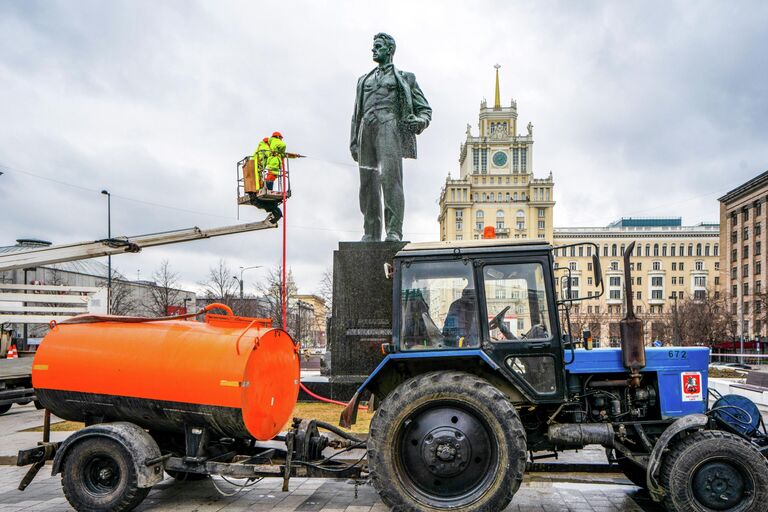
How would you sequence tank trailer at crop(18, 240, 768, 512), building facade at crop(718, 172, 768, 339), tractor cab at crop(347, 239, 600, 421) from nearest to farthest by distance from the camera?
1. tank trailer at crop(18, 240, 768, 512)
2. tractor cab at crop(347, 239, 600, 421)
3. building facade at crop(718, 172, 768, 339)

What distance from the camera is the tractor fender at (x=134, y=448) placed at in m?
5.62

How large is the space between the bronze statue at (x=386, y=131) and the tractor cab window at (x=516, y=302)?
497 centimetres

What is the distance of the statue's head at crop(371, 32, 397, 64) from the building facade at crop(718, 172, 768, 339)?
60196mm

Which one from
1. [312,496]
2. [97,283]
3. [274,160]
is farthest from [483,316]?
[97,283]

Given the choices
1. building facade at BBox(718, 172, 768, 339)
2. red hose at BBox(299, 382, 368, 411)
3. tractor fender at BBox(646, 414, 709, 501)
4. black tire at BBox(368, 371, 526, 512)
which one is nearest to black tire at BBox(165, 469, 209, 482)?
red hose at BBox(299, 382, 368, 411)

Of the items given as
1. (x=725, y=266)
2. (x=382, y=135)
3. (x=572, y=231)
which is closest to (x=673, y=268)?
(x=572, y=231)

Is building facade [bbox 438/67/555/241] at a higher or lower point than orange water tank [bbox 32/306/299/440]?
higher

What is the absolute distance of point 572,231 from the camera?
4114 inches

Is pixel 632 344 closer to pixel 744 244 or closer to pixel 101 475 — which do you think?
pixel 101 475

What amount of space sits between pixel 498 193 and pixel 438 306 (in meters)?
106

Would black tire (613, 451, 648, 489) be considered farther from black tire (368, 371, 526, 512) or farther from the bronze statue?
the bronze statue

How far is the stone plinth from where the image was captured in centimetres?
949

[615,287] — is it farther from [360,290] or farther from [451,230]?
[360,290]

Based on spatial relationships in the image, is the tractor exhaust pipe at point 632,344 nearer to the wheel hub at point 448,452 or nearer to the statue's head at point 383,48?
the wheel hub at point 448,452
